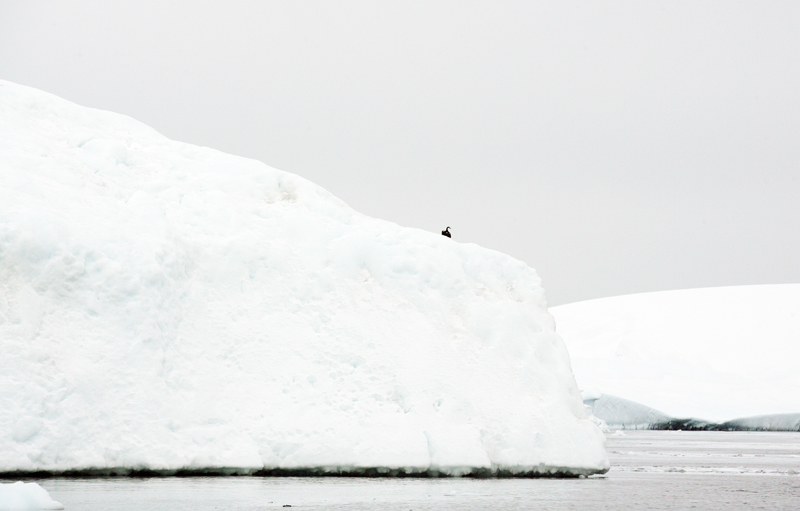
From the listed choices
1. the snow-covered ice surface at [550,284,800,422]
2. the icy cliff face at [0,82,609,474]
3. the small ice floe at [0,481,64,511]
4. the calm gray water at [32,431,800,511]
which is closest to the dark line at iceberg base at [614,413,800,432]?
the snow-covered ice surface at [550,284,800,422]

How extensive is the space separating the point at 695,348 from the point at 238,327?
57.1m

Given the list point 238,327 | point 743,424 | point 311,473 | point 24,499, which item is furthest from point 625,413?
point 24,499

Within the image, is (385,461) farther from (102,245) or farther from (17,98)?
(17,98)

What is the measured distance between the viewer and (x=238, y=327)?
50.5ft

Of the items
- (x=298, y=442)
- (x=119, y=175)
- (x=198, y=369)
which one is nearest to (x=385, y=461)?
(x=298, y=442)

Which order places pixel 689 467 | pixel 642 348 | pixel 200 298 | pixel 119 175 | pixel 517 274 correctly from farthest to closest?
pixel 642 348
pixel 689 467
pixel 517 274
pixel 119 175
pixel 200 298

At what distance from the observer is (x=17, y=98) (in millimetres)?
17422

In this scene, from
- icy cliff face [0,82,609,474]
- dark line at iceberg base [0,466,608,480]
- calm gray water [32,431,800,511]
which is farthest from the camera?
icy cliff face [0,82,609,474]

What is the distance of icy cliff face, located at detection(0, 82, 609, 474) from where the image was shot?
44.8 feet

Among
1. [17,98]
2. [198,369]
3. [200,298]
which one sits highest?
[17,98]

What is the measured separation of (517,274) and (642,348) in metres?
51.0

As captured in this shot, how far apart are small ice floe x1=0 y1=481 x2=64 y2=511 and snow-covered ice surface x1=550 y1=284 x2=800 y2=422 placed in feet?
136

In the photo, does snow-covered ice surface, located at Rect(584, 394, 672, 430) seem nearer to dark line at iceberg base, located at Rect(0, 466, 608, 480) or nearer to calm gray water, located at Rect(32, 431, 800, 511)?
calm gray water, located at Rect(32, 431, 800, 511)

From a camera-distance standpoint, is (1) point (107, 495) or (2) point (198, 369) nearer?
(1) point (107, 495)
